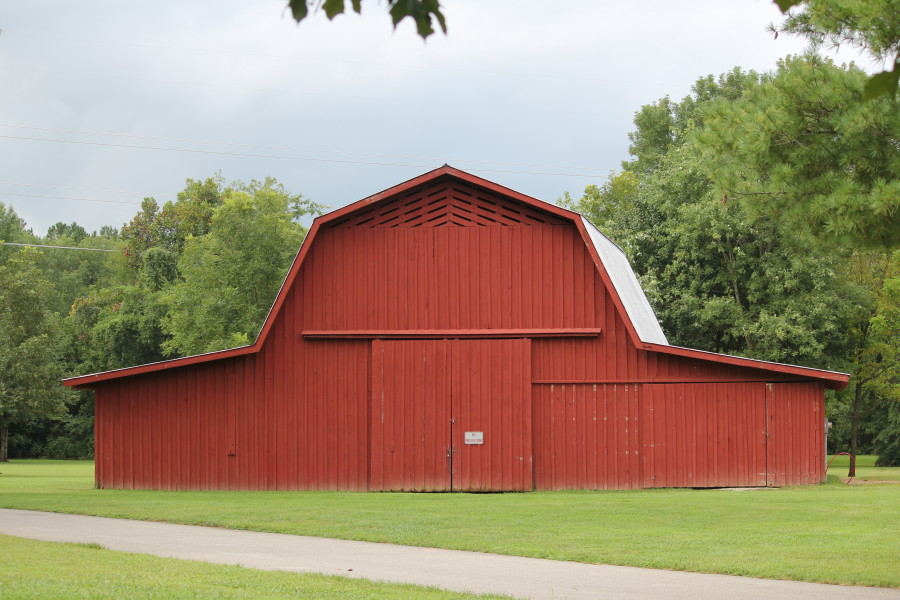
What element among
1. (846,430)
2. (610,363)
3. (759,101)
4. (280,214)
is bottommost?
(846,430)

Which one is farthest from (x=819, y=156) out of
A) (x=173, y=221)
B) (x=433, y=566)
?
(x=173, y=221)

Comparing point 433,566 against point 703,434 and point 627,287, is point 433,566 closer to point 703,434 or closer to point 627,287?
point 703,434

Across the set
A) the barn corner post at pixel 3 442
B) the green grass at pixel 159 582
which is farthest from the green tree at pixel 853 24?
the barn corner post at pixel 3 442

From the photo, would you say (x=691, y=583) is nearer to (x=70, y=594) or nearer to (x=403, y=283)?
(x=70, y=594)

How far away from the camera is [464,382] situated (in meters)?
23.5

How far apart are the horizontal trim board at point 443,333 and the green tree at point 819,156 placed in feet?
26.4

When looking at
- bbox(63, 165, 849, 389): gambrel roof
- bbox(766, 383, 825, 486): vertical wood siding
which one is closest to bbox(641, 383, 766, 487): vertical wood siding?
bbox(766, 383, 825, 486): vertical wood siding

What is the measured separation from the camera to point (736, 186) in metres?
15.5

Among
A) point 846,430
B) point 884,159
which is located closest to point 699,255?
point 846,430

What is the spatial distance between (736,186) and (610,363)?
843 cm

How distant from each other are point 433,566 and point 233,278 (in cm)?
4086

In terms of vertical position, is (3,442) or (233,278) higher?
(233,278)

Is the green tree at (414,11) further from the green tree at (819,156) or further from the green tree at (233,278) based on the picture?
the green tree at (233,278)

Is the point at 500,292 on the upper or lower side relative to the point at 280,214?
lower
